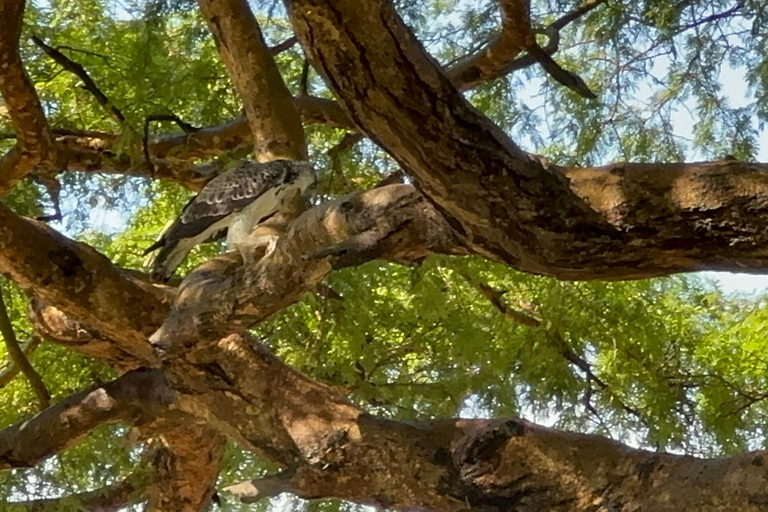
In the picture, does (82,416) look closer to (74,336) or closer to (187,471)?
(74,336)

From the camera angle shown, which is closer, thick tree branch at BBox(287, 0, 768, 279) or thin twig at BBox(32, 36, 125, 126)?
thick tree branch at BBox(287, 0, 768, 279)

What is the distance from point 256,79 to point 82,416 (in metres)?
0.98

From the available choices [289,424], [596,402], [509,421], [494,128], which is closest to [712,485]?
[509,421]

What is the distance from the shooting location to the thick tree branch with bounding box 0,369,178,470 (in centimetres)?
236

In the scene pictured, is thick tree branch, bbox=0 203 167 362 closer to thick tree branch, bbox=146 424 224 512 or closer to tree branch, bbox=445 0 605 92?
thick tree branch, bbox=146 424 224 512

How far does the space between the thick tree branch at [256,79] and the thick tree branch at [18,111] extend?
0.47m

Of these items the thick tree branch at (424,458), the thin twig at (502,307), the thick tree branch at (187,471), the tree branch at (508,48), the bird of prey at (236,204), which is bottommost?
the thick tree branch at (424,458)

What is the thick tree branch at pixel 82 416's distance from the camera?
2359mm

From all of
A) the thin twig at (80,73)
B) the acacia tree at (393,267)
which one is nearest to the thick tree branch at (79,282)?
the acacia tree at (393,267)

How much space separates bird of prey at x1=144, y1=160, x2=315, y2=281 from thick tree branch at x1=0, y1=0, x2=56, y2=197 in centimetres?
42

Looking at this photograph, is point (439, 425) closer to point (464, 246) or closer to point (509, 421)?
point (509, 421)

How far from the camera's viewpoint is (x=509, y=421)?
6.20 feet

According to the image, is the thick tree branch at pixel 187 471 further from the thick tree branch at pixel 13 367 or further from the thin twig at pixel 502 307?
the thin twig at pixel 502 307

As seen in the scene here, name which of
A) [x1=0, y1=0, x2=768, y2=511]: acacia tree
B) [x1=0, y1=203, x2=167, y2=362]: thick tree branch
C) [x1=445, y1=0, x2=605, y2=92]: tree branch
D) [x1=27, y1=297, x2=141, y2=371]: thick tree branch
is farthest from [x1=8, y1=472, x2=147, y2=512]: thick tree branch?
[x1=445, y1=0, x2=605, y2=92]: tree branch
